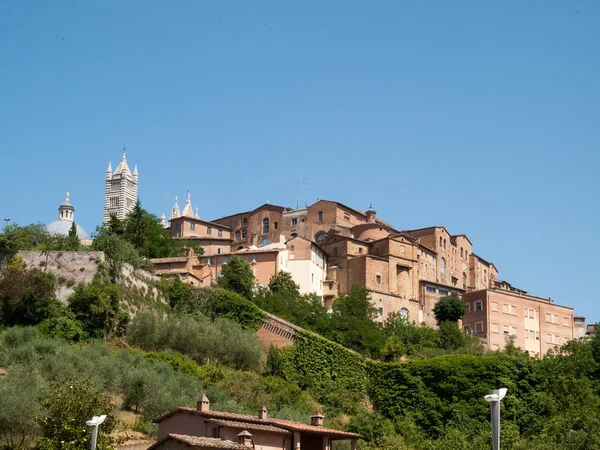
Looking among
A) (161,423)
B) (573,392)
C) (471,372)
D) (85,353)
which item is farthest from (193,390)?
(573,392)

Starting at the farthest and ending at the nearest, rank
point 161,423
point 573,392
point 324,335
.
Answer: point 324,335
point 573,392
point 161,423

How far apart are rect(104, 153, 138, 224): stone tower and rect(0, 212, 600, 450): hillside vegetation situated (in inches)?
2888

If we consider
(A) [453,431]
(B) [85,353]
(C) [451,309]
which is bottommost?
(A) [453,431]

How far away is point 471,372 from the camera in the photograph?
57250mm

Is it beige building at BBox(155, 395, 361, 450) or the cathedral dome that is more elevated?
the cathedral dome

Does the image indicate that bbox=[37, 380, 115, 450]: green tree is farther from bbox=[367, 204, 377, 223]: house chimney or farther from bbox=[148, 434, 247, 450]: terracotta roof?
bbox=[367, 204, 377, 223]: house chimney

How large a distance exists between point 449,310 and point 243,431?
47.1 m

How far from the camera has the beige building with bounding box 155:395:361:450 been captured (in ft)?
117

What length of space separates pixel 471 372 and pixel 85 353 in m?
21.0

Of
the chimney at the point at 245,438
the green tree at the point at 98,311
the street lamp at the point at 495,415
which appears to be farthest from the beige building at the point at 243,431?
the green tree at the point at 98,311

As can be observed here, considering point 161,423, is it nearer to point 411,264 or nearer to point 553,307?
point 411,264

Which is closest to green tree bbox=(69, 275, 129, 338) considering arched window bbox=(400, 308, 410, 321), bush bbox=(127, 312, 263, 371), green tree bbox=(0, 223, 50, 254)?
bush bbox=(127, 312, 263, 371)

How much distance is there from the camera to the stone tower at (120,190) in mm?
136250

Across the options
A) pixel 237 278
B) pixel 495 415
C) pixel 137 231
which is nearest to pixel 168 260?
pixel 137 231
